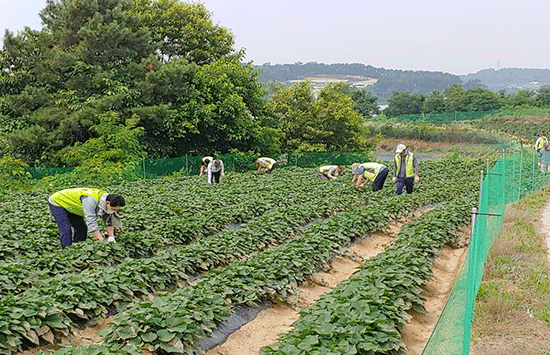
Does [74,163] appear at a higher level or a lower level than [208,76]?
lower

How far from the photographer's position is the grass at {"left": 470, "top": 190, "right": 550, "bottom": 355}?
17.7 feet

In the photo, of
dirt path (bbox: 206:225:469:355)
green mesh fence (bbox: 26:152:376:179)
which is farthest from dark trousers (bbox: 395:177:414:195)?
green mesh fence (bbox: 26:152:376:179)

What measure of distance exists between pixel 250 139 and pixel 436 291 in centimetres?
2536

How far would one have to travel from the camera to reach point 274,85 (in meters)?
41.8

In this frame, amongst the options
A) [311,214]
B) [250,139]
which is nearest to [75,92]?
[250,139]

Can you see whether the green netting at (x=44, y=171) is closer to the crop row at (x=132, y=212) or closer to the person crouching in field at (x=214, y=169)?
the crop row at (x=132, y=212)

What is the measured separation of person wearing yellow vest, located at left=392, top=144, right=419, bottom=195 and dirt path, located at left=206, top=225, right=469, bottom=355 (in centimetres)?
381

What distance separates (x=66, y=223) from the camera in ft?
26.6

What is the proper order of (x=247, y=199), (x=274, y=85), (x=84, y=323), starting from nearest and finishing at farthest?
(x=84, y=323) < (x=247, y=199) < (x=274, y=85)

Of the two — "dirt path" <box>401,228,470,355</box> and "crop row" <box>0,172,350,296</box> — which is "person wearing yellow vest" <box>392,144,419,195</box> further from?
"crop row" <box>0,172,350,296</box>

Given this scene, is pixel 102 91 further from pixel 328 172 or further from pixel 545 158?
pixel 545 158

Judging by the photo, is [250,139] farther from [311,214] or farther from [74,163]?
[311,214]

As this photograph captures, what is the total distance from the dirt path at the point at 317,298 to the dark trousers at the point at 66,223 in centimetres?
339

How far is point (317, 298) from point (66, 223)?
3797mm
